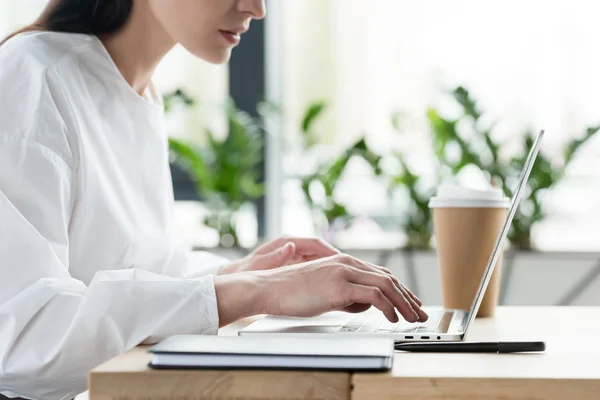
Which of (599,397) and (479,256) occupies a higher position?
(599,397)

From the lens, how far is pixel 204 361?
774 mm

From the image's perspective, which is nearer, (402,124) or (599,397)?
(599,397)

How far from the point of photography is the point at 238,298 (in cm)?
100

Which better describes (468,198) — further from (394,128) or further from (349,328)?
(394,128)

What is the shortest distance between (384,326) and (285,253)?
328 mm

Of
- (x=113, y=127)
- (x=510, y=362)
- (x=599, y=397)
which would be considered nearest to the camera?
(x=599, y=397)

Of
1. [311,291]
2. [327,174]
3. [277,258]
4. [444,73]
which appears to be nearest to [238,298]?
[311,291]

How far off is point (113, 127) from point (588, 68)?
7.65ft

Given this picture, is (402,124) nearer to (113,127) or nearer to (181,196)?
(181,196)

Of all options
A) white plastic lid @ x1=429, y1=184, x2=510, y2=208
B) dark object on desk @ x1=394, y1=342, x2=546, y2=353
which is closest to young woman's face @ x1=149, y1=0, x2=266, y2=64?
white plastic lid @ x1=429, y1=184, x2=510, y2=208

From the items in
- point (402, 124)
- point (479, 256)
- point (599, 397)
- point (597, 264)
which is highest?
point (599, 397)

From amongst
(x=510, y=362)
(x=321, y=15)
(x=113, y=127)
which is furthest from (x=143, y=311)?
(x=321, y=15)

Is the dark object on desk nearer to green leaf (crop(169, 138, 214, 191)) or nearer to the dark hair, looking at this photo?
the dark hair

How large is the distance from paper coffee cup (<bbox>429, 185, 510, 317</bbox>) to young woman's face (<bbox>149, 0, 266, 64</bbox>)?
1.49 feet
